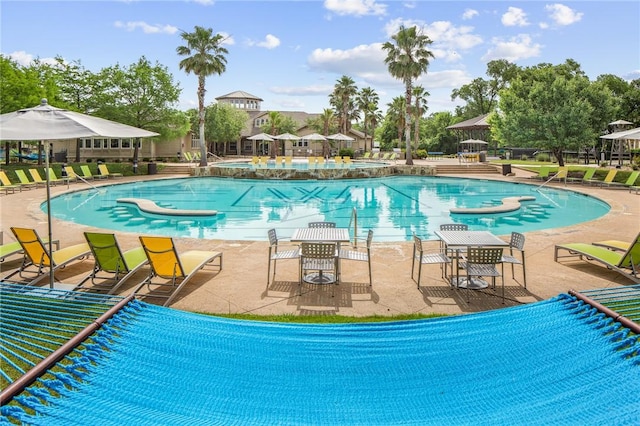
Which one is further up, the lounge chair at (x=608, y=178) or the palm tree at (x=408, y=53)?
the palm tree at (x=408, y=53)

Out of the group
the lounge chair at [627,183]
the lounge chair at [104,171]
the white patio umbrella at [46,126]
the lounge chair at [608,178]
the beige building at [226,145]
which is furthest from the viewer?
the beige building at [226,145]

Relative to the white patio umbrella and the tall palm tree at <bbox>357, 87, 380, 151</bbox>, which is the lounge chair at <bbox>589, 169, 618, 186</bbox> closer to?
the white patio umbrella

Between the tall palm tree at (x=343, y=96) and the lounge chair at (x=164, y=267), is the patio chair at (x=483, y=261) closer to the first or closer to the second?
the lounge chair at (x=164, y=267)

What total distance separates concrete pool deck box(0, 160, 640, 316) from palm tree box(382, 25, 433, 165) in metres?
27.7

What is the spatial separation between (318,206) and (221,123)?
3746 cm

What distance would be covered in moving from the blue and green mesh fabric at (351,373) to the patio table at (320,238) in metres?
3.06

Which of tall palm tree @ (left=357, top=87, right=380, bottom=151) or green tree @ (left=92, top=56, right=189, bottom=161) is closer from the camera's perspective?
green tree @ (left=92, top=56, right=189, bottom=161)

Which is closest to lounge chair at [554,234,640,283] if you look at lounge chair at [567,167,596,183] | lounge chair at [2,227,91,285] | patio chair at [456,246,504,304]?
patio chair at [456,246,504,304]

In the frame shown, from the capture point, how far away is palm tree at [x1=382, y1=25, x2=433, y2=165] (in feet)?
118

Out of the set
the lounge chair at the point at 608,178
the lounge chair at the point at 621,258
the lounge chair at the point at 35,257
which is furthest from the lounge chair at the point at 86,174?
the lounge chair at the point at 608,178

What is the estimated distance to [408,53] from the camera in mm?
36469

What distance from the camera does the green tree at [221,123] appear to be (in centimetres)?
5294

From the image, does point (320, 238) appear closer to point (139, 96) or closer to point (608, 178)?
point (608, 178)

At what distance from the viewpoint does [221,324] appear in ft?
14.7
